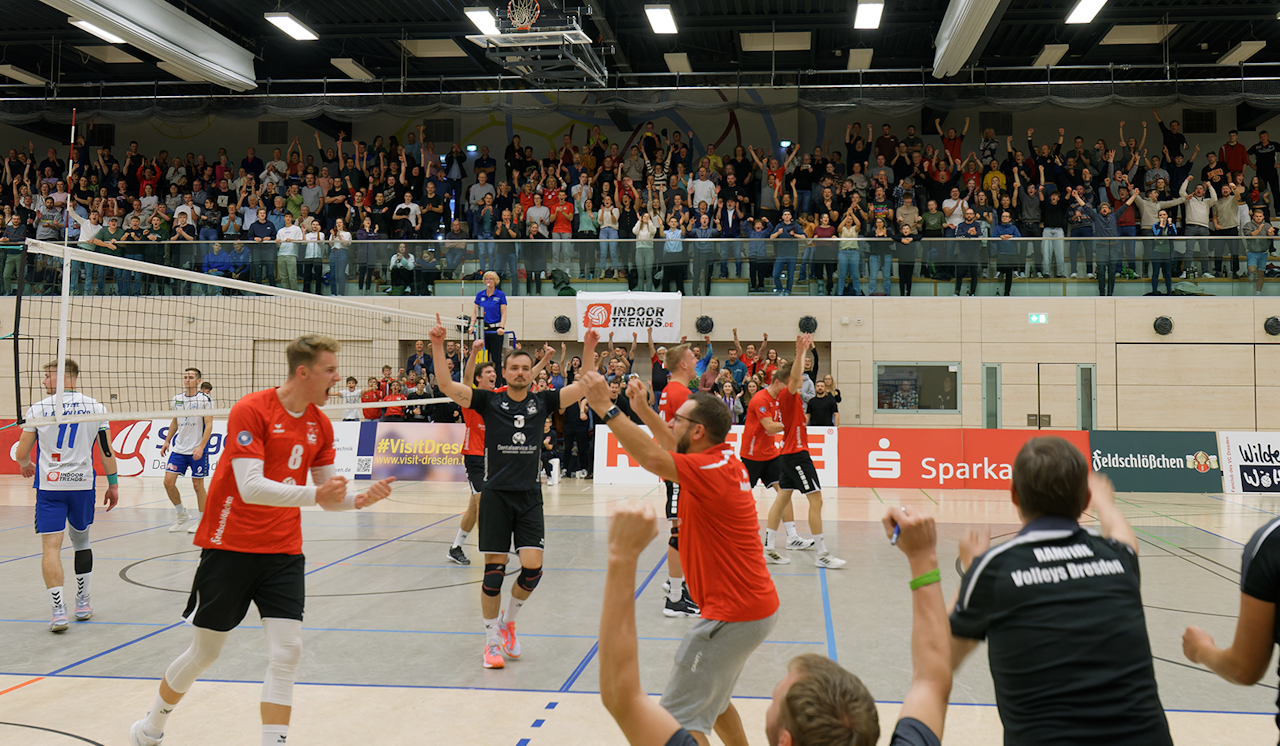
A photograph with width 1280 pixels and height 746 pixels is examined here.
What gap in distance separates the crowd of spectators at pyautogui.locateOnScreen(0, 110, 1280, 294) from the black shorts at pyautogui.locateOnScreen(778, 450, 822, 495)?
1080 cm

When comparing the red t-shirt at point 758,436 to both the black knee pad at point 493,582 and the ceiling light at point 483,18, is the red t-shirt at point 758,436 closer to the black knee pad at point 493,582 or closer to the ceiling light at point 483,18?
the black knee pad at point 493,582

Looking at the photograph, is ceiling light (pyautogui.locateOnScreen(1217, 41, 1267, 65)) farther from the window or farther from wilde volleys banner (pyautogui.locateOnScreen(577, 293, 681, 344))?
wilde volleys banner (pyautogui.locateOnScreen(577, 293, 681, 344))

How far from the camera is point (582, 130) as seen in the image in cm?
2605

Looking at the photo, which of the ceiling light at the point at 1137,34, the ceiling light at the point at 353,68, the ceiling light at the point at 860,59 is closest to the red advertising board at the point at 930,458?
the ceiling light at the point at 1137,34

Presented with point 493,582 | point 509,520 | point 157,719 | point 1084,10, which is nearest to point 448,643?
point 493,582

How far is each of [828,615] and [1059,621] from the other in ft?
16.8

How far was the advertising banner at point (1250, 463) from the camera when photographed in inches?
631

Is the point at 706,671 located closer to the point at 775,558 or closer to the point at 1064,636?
the point at 1064,636

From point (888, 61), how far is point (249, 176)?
18.4 metres

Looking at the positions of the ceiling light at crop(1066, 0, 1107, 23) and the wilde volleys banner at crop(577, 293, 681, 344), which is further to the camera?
the wilde volleys banner at crop(577, 293, 681, 344)

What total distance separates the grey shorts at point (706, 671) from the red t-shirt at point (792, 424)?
569 cm

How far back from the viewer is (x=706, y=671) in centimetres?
347

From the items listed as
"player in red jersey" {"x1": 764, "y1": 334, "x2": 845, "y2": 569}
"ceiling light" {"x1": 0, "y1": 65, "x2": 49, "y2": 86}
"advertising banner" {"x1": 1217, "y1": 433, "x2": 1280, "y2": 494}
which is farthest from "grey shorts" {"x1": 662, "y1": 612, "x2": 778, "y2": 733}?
"ceiling light" {"x1": 0, "y1": 65, "x2": 49, "y2": 86}

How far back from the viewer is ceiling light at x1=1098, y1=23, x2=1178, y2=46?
66.6 ft
